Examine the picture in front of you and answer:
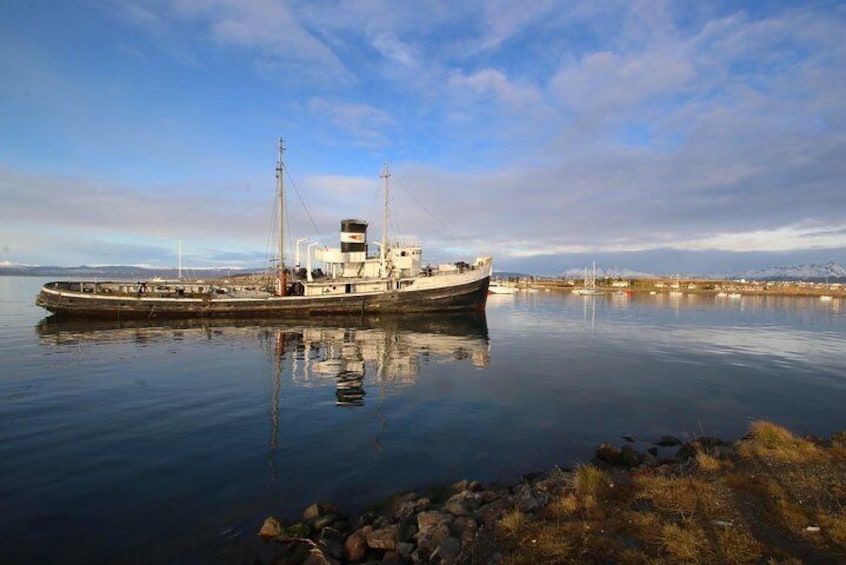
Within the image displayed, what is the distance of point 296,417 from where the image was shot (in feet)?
53.0

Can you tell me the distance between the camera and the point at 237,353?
29.6m

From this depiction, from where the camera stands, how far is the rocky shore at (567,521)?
22.8 ft

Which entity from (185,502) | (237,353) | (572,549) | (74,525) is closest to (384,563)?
(572,549)

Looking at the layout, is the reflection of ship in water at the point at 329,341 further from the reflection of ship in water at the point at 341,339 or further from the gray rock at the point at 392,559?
the gray rock at the point at 392,559

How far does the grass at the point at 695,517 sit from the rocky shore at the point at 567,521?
20mm

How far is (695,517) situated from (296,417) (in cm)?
1193

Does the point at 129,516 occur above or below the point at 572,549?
below

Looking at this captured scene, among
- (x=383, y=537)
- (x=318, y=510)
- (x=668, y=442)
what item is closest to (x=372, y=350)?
(x=668, y=442)

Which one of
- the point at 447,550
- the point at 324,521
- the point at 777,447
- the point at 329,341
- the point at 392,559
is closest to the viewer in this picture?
the point at 447,550

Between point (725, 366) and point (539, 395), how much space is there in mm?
15036

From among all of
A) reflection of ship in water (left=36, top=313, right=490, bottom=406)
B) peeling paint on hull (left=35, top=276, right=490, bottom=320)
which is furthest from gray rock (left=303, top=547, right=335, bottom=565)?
peeling paint on hull (left=35, top=276, right=490, bottom=320)

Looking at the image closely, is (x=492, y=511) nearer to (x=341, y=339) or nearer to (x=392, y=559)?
(x=392, y=559)

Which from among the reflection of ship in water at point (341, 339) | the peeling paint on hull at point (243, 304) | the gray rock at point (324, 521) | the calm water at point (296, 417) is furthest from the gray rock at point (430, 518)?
the peeling paint on hull at point (243, 304)

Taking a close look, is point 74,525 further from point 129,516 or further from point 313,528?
point 313,528
